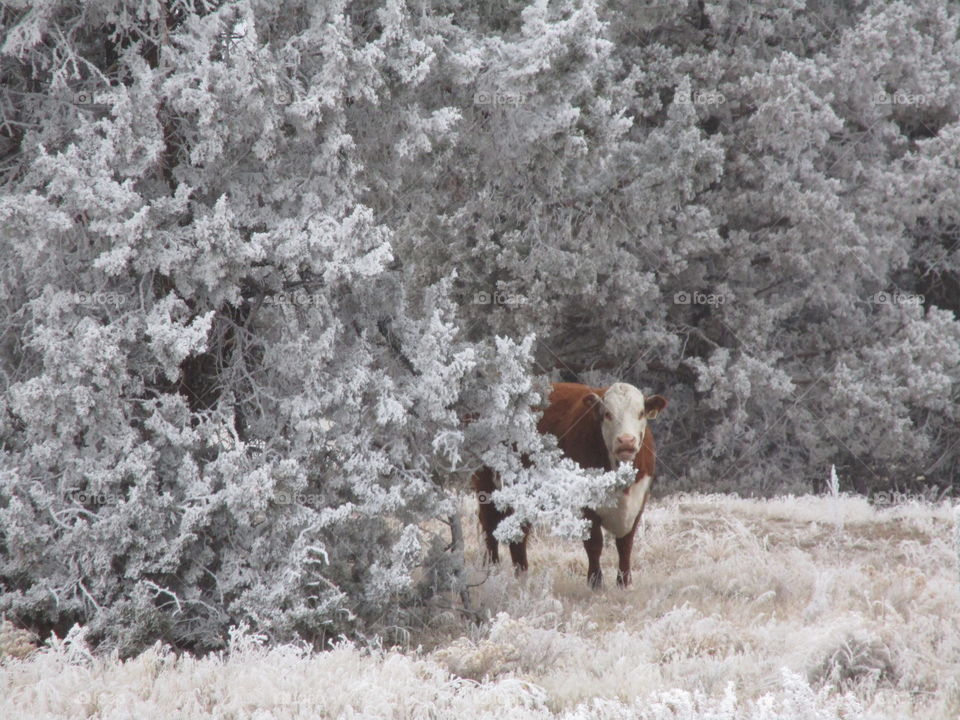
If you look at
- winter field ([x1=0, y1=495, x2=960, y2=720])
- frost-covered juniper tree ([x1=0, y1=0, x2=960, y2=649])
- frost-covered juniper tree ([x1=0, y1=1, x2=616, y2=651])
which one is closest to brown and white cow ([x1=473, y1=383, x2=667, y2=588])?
winter field ([x1=0, y1=495, x2=960, y2=720])

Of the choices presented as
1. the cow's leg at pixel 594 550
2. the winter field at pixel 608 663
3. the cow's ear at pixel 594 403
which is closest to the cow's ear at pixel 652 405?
the cow's ear at pixel 594 403

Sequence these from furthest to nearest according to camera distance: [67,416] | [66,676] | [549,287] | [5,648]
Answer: [549,287] < [67,416] < [5,648] < [66,676]

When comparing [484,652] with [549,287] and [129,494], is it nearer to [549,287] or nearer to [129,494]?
[129,494]

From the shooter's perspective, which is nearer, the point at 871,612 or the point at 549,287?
the point at 871,612

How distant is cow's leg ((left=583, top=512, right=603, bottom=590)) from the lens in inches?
343

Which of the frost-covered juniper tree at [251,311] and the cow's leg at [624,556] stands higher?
the frost-covered juniper tree at [251,311]

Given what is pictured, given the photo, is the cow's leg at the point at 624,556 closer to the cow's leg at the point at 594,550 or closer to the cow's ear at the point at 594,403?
the cow's leg at the point at 594,550

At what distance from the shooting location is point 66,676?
216 inches

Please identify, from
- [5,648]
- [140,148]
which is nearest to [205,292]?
[140,148]

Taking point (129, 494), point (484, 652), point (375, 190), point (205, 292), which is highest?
point (375, 190)

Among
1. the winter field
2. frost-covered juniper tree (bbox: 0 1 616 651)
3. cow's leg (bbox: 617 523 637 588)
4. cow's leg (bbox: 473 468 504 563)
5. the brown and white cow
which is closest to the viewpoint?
the winter field

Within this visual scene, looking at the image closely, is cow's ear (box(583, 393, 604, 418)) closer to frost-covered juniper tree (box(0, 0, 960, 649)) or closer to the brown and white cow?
the brown and white cow

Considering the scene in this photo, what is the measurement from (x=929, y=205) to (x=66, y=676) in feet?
40.2

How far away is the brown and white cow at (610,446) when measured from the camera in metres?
8.70
